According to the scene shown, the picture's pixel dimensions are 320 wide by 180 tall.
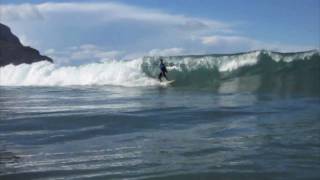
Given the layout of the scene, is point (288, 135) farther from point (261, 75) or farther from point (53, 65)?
point (53, 65)

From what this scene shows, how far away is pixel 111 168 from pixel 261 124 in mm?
4959

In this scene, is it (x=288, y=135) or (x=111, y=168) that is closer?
(x=111, y=168)

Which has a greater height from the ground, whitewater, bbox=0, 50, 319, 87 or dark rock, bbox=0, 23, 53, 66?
dark rock, bbox=0, 23, 53, 66

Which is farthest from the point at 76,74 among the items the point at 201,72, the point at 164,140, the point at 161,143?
the point at 161,143

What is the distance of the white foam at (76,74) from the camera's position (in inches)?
1407

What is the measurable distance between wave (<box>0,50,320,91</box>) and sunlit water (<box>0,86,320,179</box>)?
38.5 feet

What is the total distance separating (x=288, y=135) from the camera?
390 inches

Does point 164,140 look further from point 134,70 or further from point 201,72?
point 134,70

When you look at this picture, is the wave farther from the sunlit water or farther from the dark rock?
the dark rock

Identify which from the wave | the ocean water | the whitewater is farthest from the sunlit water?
the whitewater

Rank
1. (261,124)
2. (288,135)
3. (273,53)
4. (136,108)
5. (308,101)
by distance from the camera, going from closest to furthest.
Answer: (288,135), (261,124), (136,108), (308,101), (273,53)

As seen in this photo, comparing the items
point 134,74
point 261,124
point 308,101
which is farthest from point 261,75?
point 261,124

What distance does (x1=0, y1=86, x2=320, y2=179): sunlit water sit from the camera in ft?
23.9

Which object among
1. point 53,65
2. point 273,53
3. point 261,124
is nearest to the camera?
point 261,124
